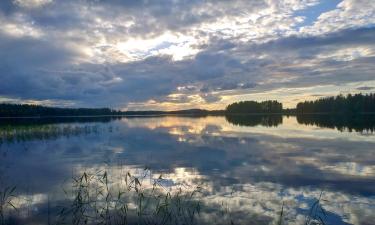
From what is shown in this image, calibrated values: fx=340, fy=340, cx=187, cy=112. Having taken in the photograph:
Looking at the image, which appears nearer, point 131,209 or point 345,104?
point 131,209

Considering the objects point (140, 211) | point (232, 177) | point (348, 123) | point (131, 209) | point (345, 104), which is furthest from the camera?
point (345, 104)

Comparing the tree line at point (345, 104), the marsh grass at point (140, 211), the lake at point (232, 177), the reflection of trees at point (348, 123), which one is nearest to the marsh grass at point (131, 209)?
the marsh grass at point (140, 211)

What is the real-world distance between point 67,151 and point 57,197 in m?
16.0

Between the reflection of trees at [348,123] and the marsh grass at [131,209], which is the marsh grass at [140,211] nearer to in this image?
the marsh grass at [131,209]

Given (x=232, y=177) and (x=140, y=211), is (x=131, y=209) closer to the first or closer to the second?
(x=140, y=211)

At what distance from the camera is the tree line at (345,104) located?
13338 centimetres

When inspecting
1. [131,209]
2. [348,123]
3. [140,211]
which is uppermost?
[348,123]

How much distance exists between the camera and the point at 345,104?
137 metres

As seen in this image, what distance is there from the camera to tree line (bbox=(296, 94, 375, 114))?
133 metres

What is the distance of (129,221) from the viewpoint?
998 centimetres

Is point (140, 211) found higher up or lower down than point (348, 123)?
lower down

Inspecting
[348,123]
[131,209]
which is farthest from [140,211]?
[348,123]

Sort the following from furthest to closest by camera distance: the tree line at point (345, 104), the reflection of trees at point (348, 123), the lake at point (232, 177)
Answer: the tree line at point (345, 104)
the reflection of trees at point (348, 123)
the lake at point (232, 177)

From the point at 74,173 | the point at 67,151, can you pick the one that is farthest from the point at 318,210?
the point at 67,151
